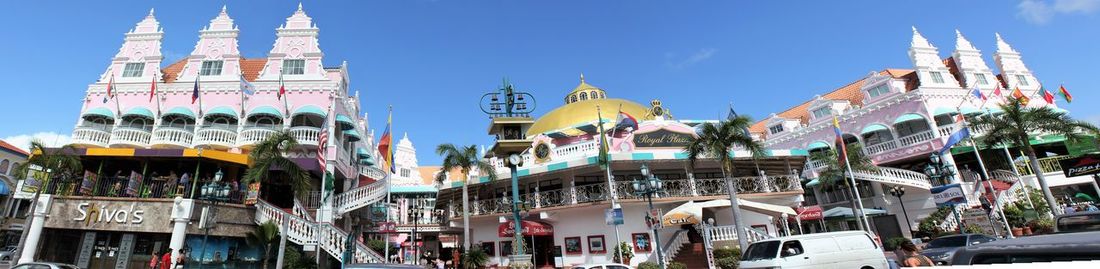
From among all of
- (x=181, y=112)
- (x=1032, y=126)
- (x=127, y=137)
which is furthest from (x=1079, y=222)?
(x=127, y=137)

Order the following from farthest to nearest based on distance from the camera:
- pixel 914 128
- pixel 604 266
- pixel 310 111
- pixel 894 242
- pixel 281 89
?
pixel 914 128, pixel 894 242, pixel 310 111, pixel 281 89, pixel 604 266

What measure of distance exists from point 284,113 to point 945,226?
38.9m

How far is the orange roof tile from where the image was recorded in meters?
36.9

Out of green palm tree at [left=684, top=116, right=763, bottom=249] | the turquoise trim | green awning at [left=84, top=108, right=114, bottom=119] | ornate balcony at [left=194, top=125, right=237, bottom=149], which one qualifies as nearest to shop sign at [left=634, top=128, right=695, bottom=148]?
the turquoise trim

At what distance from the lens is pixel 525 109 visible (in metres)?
39.8

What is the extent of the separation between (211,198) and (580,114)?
23.3m

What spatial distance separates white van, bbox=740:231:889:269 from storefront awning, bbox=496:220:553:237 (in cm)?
1338

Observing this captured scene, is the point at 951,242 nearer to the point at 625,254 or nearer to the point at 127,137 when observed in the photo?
the point at 625,254

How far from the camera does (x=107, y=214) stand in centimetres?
1997

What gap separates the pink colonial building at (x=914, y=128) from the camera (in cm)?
3141

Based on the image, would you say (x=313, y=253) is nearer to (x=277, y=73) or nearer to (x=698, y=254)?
(x=277, y=73)

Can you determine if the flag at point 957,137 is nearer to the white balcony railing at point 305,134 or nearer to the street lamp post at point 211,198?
the white balcony railing at point 305,134

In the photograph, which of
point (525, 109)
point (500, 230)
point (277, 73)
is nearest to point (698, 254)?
point (500, 230)

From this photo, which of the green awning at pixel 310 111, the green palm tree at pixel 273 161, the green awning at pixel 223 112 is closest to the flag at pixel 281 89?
the green awning at pixel 310 111
